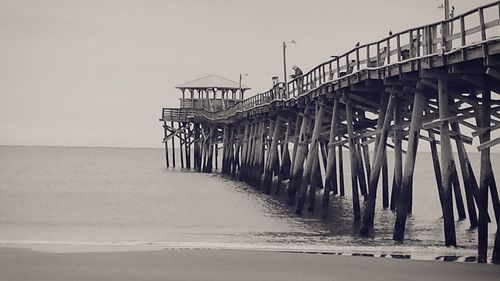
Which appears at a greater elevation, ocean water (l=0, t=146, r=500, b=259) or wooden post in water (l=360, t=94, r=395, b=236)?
wooden post in water (l=360, t=94, r=395, b=236)

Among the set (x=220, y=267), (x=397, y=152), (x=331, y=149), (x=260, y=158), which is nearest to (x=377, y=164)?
(x=397, y=152)

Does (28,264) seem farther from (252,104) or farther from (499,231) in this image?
(252,104)

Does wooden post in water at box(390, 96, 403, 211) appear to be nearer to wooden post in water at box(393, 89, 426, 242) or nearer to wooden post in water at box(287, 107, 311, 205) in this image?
wooden post in water at box(393, 89, 426, 242)

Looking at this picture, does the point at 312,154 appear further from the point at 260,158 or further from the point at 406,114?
the point at 260,158

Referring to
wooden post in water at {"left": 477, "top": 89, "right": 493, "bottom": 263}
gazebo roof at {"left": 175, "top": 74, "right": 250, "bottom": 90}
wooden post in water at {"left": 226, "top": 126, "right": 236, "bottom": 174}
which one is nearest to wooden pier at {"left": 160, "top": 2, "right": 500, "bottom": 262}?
wooden post in water at {"left": 477, "top": 89, "right": 493, "bottom": 263}

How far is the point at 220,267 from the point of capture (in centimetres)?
1416

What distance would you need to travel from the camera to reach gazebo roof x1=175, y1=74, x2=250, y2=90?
6184cm

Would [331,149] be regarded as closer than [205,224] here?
Yes

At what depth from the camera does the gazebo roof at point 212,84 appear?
61.8m

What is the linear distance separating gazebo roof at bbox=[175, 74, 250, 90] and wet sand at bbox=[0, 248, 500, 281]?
46030mm

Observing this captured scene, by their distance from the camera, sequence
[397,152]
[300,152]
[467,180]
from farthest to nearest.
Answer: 1. [300,152]
2. [467,180]
3. [397,152]

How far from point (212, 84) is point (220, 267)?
48.2 m

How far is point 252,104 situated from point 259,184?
14.1ft

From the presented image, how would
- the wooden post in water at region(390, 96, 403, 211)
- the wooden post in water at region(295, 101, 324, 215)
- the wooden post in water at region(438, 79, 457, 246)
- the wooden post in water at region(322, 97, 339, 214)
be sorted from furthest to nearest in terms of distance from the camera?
the wooden post in water at region(295, 101, 324, 215) → the wooden post in water at region(322, 97, 339, 214) → the wooden post in water at region(390, 96, 403, 211) → the wooden post in water at region(438, 79, 457, 246)
